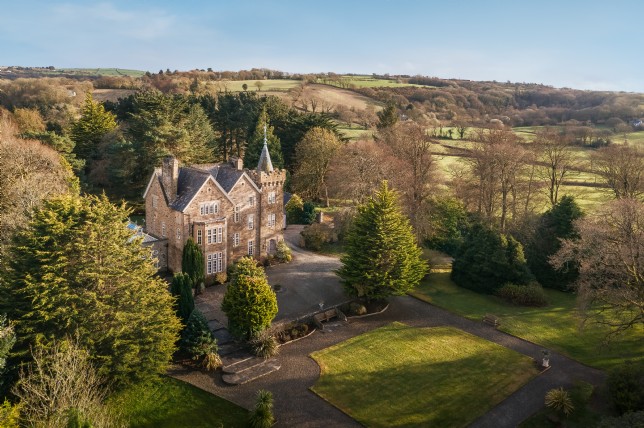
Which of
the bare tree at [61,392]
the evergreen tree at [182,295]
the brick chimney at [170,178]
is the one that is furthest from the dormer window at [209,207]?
the bare tree at [61,392]

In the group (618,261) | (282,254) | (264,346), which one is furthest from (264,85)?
(618,261)

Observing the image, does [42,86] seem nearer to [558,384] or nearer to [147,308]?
[147,308]

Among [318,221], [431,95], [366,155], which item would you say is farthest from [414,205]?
[431,95]

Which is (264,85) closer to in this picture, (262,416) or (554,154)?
(554,154)

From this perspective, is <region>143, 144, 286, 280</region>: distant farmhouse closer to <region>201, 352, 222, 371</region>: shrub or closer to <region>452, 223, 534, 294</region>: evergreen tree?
<region>201, 352, 222, 371</region>: shrub

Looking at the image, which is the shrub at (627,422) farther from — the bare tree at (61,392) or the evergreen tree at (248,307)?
the bare tree at (61,392)

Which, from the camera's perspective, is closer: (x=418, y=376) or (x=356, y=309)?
(x=418, y=376)
